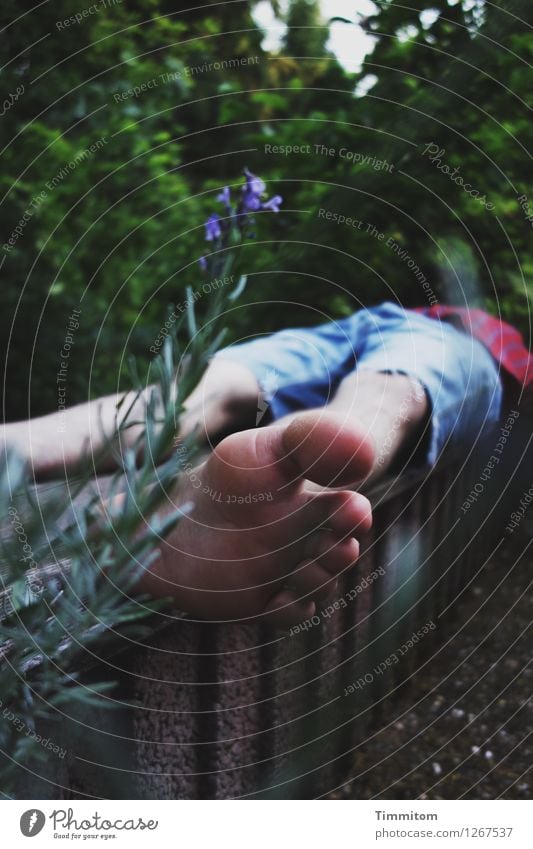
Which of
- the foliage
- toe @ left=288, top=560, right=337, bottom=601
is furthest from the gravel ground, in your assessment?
the foliage

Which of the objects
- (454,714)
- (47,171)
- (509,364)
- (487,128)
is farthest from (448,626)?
(47,171)

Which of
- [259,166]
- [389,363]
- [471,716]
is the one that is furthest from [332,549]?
[259,166]

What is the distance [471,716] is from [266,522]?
317 mm

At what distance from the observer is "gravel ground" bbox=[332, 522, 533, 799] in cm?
53

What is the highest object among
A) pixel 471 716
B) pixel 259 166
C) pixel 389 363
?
pixel 259 166

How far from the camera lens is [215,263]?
0.44 meters

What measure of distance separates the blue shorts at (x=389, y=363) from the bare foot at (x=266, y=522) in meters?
0.15

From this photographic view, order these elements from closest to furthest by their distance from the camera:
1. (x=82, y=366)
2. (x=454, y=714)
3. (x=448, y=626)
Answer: (x=454, y=714) < (x=448, y=626) < (x=82, y=366)

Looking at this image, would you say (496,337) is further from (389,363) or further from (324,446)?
(324,446)

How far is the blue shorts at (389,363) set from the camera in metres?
0.56

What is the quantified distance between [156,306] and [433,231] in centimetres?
38

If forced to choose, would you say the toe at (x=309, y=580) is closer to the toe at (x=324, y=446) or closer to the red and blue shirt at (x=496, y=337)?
the toe at (x=324, y=446)

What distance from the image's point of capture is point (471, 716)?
62 cm

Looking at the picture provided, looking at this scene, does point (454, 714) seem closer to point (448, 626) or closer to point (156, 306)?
point (448, 626)
